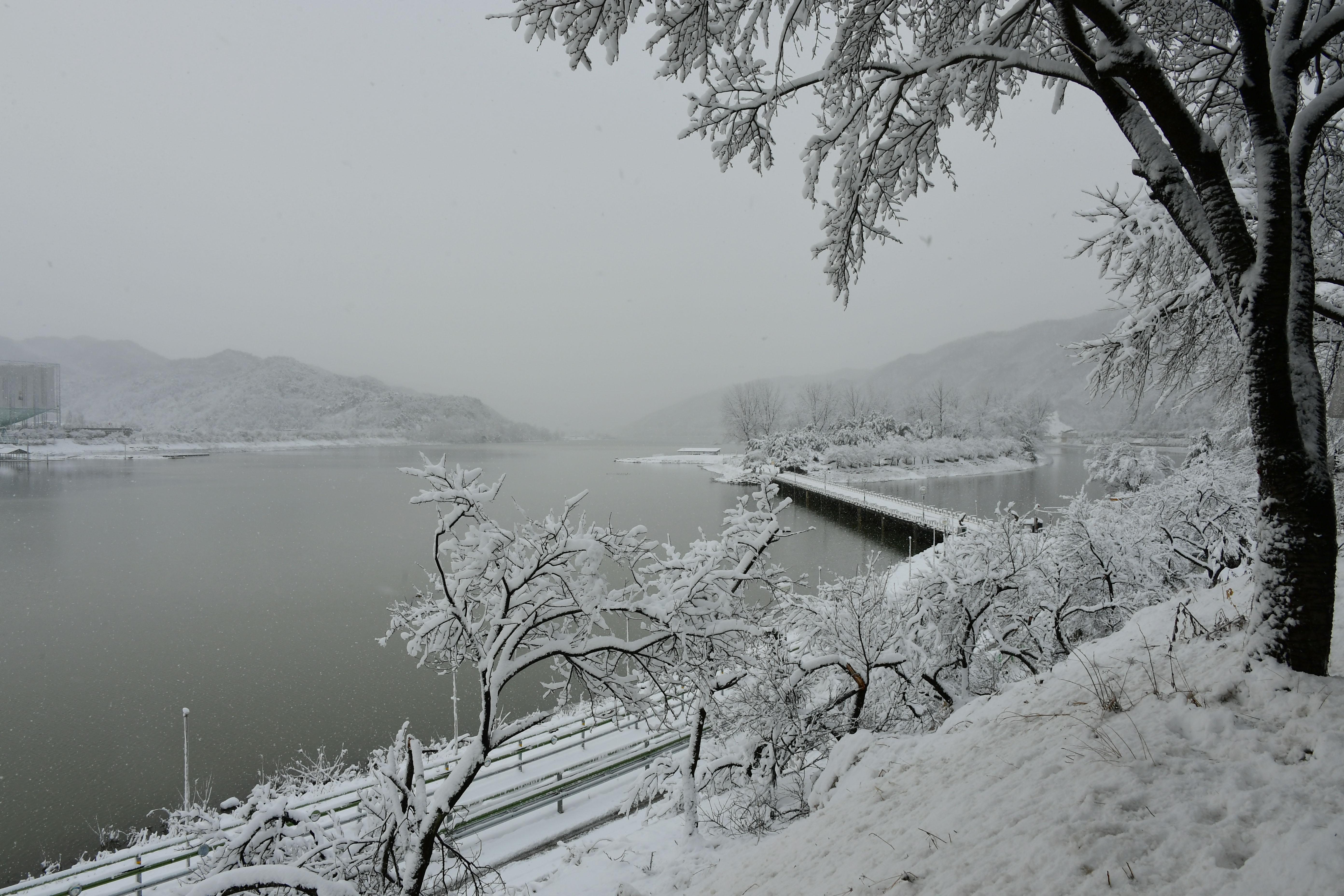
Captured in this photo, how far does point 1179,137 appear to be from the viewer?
2951 millimetres

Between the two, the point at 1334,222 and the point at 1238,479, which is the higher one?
the point at 1334,222

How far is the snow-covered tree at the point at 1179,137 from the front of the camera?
2797 mm

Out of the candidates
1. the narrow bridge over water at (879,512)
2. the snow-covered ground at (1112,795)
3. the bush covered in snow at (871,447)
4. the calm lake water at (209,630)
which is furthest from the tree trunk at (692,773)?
the bush covered in snow at (871,447)

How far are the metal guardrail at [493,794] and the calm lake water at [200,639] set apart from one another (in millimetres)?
1794

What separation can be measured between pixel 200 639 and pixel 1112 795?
23.6m

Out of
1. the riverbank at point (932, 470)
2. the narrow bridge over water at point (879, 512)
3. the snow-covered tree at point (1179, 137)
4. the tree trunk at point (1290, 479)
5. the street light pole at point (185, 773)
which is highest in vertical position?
the snow-covered tree at point (1179, 137)

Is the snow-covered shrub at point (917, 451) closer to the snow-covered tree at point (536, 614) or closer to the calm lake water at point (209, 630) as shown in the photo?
the calm lake water at point (209, 630)

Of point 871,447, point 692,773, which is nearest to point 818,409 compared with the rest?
point 871,447

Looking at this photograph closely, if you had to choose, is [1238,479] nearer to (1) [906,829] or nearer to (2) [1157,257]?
(2) [1157,257]

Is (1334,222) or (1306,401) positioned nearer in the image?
(1306,401)

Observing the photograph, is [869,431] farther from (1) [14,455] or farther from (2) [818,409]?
(1) [14,455]

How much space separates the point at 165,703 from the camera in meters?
14.0

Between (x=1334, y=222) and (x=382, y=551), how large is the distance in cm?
3308

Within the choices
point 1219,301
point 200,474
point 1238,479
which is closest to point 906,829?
point 1219,301
